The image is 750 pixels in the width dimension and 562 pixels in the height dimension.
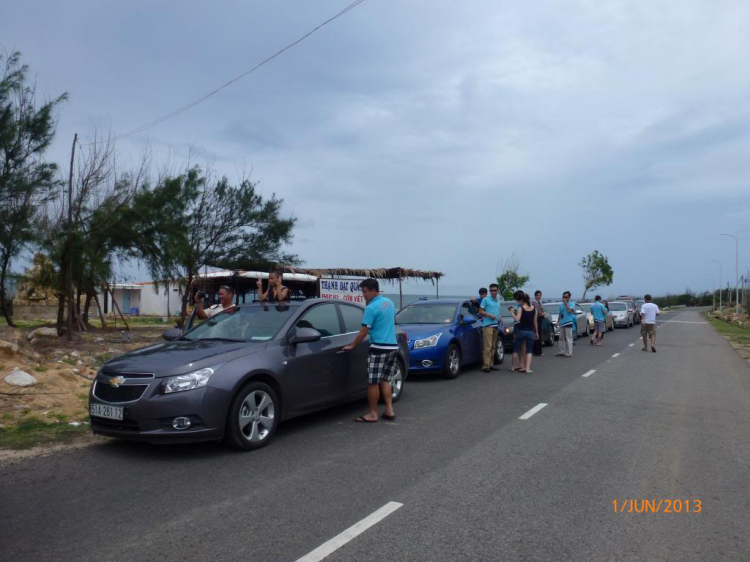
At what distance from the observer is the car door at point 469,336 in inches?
493

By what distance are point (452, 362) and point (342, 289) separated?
28.9 feet

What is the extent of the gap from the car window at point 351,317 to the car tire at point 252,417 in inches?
71.9

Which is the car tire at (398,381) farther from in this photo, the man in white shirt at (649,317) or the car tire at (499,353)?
A: the man in white shirt at (649,317)

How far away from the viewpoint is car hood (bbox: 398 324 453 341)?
11.9 m

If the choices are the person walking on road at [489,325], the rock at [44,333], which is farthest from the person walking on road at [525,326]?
the rock at [44,333]

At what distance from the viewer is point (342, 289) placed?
802 inches

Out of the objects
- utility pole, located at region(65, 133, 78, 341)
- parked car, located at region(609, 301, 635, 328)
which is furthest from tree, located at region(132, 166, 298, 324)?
parked car, located at region(609, 301, 635, 328)

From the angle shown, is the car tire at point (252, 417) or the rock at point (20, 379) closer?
the car tire at point (252, 417)

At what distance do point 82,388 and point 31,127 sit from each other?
31.9 ft

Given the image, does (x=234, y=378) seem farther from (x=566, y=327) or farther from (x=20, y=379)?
(x=566, y=327)

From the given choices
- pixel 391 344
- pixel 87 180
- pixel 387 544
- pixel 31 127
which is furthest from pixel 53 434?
pixel 87 180

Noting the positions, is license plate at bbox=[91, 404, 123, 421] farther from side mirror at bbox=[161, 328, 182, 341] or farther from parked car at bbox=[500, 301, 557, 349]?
parked car at bbox=[500, 301, 557, 349]
